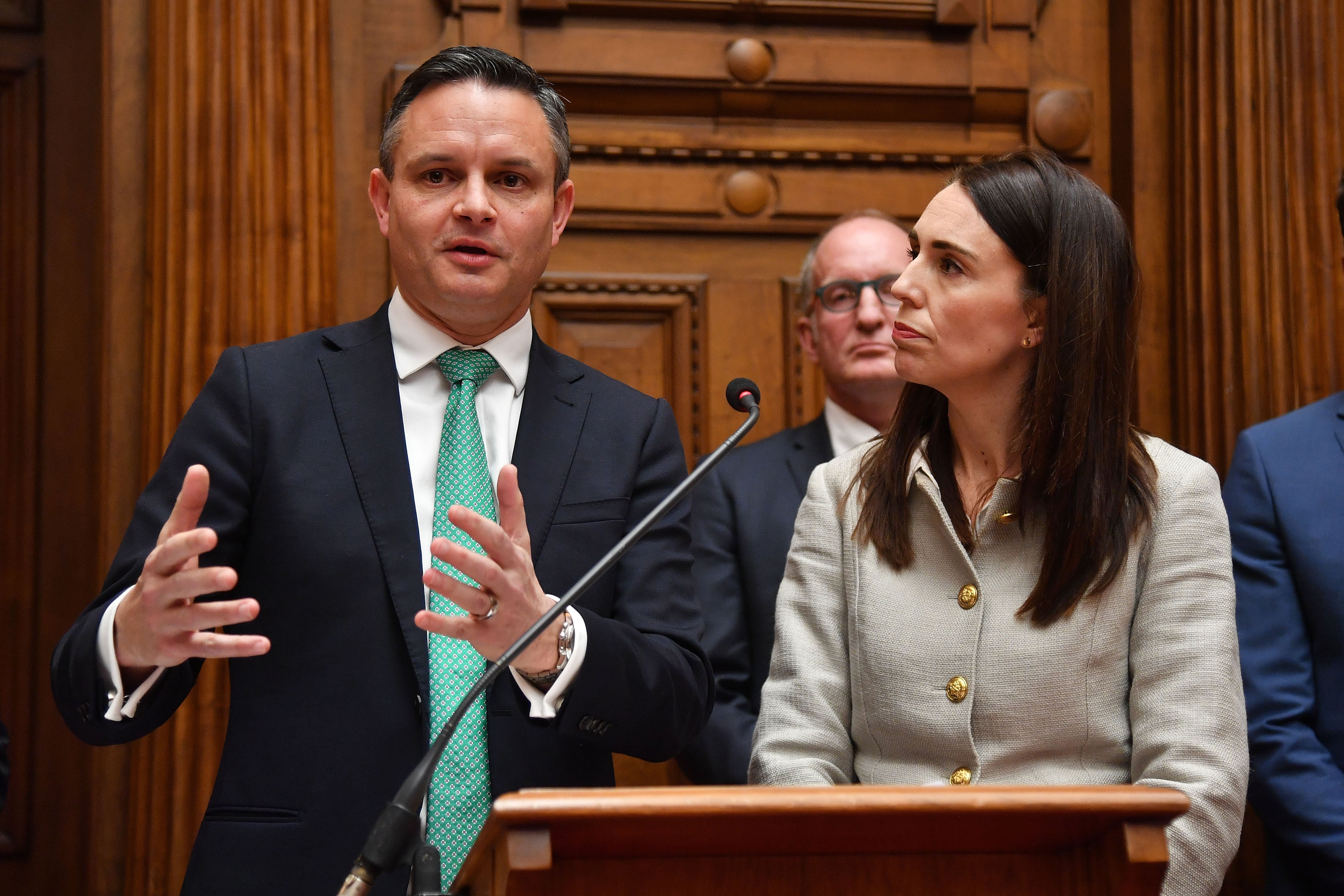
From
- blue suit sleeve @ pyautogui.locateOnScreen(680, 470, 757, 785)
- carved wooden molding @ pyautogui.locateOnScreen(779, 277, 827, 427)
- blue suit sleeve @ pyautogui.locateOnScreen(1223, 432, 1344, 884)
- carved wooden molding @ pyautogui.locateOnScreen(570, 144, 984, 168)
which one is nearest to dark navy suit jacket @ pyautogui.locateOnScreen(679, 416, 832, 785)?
blue suit sleeve @ pyautogui.locateOnScreen(680, 470, 757, 785)

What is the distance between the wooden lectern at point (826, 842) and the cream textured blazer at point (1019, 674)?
0.43 metres

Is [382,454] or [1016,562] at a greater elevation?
[382,454]

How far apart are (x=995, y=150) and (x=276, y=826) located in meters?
2.08

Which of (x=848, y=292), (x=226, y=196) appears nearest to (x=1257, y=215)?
(x=848, y=292)

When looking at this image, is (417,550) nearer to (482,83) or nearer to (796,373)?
(482,83)

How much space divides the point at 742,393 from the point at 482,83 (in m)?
0.63

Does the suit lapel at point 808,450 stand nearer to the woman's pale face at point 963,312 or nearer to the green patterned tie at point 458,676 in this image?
the woman's pale face at point 963,312

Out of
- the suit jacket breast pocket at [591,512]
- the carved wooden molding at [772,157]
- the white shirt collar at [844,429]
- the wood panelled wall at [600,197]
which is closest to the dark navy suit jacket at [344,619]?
the suit jacket breast pocket at [591,512]

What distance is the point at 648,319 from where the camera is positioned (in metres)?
2.74

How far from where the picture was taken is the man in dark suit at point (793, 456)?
238cm

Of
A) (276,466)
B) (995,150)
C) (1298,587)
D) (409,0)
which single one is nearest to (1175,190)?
(995,150)

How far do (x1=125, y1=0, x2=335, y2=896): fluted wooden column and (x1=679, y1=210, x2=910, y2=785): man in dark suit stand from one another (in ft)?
2.78

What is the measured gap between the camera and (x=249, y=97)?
7.93 feet

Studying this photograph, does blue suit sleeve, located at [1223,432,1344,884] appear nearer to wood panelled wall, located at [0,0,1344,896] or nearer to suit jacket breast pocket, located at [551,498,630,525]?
wood panelled wall, located at [0,0,1344,896]
